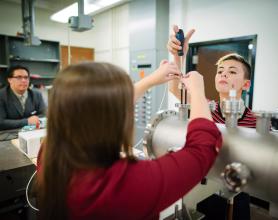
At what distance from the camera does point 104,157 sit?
57 cm

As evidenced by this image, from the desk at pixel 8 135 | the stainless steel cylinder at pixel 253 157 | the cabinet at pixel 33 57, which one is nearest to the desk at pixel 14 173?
the desk at pixel 8 135

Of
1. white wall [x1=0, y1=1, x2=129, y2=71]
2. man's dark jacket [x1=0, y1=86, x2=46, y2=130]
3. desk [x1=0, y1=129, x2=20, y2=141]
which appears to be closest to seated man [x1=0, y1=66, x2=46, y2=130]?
man's dark jacket [x1=0, y1=86, x2=46, y2=130]

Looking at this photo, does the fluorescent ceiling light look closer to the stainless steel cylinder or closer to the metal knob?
the stainless steel cylinder

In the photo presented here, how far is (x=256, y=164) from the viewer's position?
532 mm

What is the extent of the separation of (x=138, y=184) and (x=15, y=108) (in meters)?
2.36

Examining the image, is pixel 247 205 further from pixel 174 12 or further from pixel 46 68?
pixel 46 68

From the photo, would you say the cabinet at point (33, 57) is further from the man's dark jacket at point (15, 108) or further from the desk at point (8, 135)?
the desk at point (8, 135)

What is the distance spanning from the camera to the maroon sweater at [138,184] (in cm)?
Result: 50

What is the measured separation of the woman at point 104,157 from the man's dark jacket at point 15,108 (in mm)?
1907

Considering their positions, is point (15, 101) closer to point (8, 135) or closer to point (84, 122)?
point (8, 135)

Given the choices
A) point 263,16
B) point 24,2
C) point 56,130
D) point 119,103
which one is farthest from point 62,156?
point 24,2

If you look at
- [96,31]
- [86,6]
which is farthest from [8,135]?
[96,31]

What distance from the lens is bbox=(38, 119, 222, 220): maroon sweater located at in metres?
0.50

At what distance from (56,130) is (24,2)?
3.03 meters
